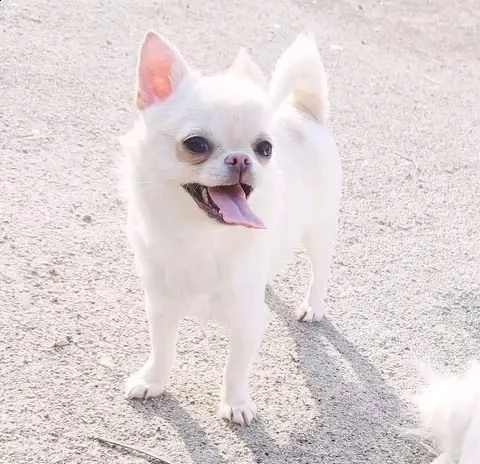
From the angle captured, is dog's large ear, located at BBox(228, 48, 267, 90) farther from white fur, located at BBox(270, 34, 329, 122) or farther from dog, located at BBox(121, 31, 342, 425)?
white fur, located at BBox(270, 34, 329, 122)

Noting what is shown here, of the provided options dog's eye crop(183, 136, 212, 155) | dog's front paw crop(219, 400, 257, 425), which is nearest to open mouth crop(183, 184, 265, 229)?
dog's eye crop(183, 136, 212, 155)

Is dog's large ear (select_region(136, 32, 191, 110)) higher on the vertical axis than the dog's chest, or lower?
higher

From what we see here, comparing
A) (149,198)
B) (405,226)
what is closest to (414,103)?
(405,226)

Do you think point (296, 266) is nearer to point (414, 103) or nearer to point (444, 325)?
point (444, 325)

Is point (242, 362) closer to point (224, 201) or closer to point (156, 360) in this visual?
point (156, 360)

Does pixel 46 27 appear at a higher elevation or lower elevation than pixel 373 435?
higher

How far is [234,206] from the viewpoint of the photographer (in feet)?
8.07

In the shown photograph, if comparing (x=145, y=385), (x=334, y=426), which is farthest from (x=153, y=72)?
(x=334, y=426)

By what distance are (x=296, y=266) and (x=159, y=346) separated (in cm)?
115

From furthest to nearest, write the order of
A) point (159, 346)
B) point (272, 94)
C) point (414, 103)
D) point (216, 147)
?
point (414, 103) < point (272, 94) < point (159, 346) < point (216, 147)

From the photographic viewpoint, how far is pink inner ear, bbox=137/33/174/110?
2588 millimetres

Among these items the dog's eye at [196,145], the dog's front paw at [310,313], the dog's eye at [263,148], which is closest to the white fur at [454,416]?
the dog's front paw at [310,313]

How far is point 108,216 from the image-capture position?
4090 mm

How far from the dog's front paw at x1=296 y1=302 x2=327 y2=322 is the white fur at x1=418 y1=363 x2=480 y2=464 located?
1.91ft
